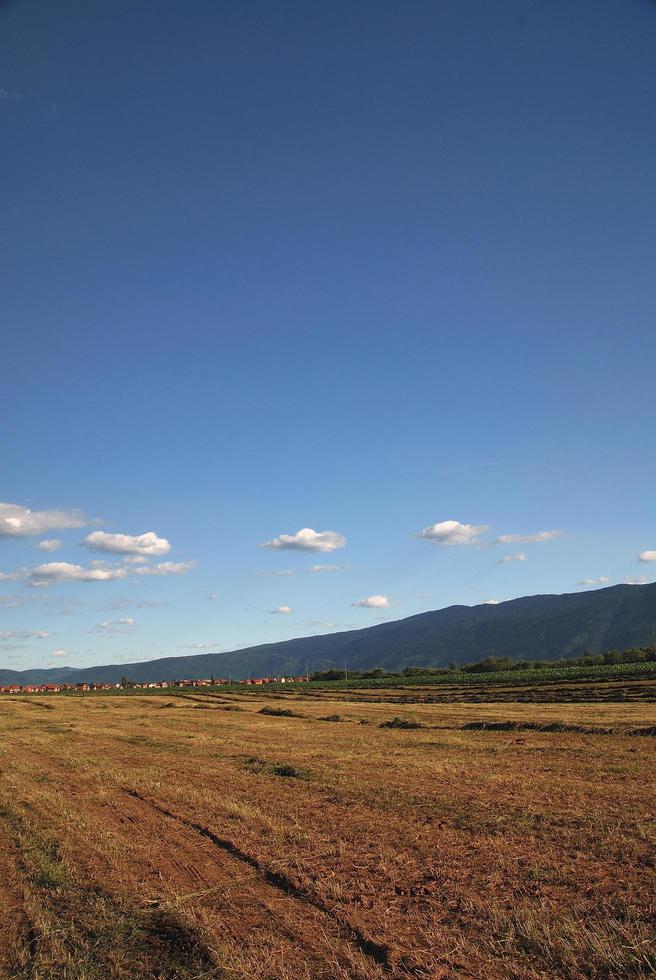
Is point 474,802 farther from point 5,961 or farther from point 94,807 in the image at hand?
point 5,961

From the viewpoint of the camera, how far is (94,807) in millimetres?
14312

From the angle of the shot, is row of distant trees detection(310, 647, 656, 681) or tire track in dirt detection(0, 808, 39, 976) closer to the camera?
tire track in dirt detection(0, 808, 39, 976)

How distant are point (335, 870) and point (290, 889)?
2.98 feet

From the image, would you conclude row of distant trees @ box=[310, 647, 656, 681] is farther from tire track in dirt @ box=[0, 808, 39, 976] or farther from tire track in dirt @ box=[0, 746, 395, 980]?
tire track in dirt @ box=[0, 808, 39, 976]

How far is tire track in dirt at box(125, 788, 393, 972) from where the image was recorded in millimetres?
6930

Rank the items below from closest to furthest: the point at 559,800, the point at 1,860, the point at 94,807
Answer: the point at 1,860 → the point at 559,800 → the point at 94,807

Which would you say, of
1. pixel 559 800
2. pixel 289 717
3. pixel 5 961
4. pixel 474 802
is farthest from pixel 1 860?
pixel 289 717

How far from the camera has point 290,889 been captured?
884cm

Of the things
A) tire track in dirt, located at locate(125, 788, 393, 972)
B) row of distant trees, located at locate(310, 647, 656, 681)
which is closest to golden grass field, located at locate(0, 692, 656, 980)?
tire track in dirt, located at locate(125, 788, 393, 972)

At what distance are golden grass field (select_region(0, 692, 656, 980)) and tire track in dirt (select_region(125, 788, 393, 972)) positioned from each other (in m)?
0.03

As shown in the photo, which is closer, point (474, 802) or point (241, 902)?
point (241, 902)

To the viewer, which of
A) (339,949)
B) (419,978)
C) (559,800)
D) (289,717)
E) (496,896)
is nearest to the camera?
(419,978)

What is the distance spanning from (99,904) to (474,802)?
26.1 ft

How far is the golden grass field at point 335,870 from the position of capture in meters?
6.82
